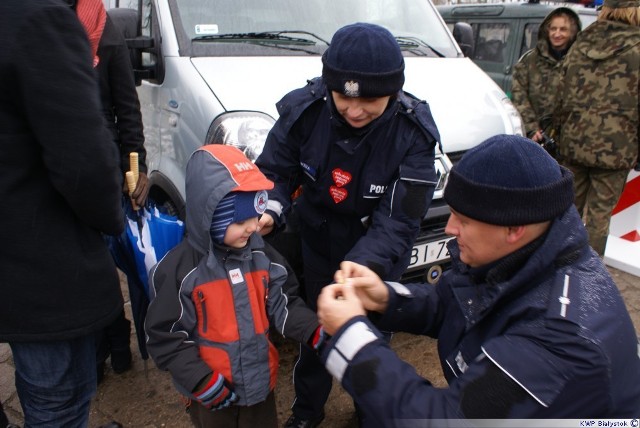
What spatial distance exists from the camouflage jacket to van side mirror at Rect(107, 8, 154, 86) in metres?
2.84

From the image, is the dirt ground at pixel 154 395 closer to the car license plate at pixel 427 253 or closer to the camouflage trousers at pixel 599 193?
the car license plate at pixel 427 253

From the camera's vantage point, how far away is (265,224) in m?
1.93

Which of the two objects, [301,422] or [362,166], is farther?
[301,422]

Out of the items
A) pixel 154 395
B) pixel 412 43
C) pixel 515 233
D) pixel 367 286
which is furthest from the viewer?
pixel 412 43

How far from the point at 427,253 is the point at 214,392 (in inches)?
52.3

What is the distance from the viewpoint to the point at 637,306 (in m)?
3.49

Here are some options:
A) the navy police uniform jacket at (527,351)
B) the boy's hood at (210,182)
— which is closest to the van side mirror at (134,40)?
the boy's hood at (210,182)

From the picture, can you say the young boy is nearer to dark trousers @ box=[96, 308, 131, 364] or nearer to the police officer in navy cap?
the police officer in navy cap

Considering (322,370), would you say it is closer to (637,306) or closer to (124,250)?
(124,250)

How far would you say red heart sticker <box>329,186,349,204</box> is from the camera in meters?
1.92

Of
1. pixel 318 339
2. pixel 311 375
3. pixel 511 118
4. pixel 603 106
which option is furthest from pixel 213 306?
pixel 603 106

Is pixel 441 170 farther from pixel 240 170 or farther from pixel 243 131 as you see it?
pixel 240 170

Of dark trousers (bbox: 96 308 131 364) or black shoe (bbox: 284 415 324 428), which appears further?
dark trousers (bbox: 96 308 131 364)

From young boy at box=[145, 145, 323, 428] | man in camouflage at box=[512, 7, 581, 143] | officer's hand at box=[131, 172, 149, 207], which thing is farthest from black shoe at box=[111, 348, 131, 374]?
man in camouflage at box=[512, 7, 581, 143]
